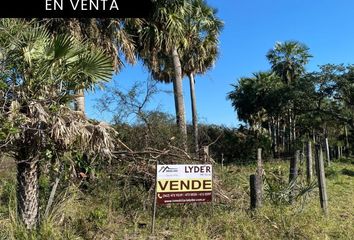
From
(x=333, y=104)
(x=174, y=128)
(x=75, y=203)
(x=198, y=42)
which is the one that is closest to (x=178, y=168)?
(x=75, y=203)

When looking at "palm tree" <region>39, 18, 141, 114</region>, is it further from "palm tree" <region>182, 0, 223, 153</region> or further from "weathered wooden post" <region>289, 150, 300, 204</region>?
"palm tree" <region>182, 0, 223, 153</region>

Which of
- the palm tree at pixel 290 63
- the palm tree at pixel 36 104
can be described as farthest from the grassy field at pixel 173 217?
the palm tree at pixel 290 63

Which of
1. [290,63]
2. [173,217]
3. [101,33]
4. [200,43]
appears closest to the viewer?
[173,217]

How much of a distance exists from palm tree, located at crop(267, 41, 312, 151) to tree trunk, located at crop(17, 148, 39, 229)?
3448 cm

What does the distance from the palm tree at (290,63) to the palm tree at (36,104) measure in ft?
112

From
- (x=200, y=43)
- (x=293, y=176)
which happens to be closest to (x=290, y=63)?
(x=200, y=43)

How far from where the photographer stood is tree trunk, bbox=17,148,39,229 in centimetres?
739

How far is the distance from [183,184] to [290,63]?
3403cm

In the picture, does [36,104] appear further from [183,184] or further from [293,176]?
[293,176]

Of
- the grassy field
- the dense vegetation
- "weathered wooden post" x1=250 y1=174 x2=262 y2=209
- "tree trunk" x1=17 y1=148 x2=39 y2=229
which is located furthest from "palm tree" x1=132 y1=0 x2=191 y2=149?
"tree trunk" x1=17 y1=148 x2=39 y2=229

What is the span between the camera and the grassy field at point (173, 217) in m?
7.80

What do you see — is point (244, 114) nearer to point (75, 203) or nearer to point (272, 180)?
point (272, 180)

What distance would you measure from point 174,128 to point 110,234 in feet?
25.6

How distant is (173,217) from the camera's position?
9242 millimetres
